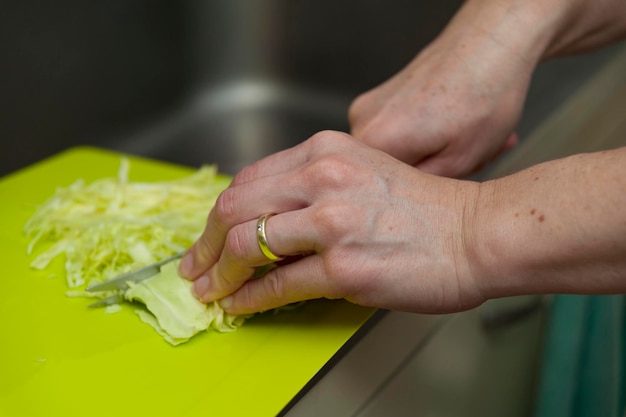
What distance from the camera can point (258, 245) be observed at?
81 cm

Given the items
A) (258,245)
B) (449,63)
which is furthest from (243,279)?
(449,63)

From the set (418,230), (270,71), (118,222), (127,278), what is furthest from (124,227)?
(270,71)

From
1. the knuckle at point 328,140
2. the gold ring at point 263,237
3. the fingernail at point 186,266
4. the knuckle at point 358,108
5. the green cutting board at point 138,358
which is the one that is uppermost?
the knuckle at point 358,108

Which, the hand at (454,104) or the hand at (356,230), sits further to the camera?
the hand at (454,104)

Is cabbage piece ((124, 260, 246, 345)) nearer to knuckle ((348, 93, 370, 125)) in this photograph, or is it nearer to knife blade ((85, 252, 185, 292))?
knife blade ((85, 252, 185, 292))

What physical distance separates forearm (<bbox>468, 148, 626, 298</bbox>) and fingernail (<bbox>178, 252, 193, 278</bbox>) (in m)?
0.38

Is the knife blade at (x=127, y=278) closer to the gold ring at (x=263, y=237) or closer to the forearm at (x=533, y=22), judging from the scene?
the gold ring at (x=263, y=237)

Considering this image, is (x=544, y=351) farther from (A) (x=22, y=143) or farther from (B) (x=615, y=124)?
(A) (x=22, y=143)

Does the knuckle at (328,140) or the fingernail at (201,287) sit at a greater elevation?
the knuckle at (328,140)

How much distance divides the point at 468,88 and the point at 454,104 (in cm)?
3

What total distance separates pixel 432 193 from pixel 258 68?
1411 mm

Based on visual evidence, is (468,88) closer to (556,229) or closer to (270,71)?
(556,229)

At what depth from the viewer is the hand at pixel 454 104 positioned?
3.44 feet

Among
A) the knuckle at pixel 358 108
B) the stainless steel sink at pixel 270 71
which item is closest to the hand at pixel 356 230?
the knuckle at pixel 358 108
